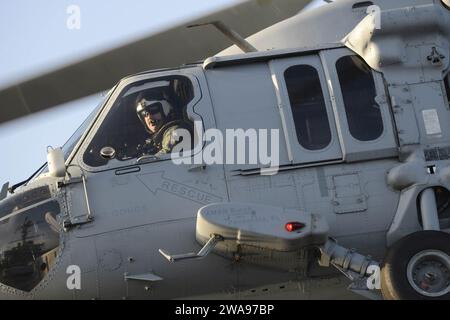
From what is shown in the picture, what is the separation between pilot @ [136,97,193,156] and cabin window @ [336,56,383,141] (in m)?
1.37

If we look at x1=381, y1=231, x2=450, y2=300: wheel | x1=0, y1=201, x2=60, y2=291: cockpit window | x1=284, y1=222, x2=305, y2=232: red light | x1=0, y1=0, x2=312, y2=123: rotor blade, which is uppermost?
x1=0, y1=0, x2=312, y2=123: rotor blade

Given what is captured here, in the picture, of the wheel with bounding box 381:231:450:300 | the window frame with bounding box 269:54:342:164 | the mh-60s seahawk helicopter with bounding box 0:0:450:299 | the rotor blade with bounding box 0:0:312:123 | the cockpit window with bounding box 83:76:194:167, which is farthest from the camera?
the rotor blade with bounding box 0:0:312:123

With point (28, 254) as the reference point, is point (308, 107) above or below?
above

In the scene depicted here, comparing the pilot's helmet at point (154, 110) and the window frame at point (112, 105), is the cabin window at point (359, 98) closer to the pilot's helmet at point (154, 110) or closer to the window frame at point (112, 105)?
the window frame at point (112, 105)

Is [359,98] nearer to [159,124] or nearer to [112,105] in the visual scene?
[159,124]

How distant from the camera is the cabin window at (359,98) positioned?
25.3 ft

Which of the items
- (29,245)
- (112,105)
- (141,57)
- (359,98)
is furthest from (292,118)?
(29,245)

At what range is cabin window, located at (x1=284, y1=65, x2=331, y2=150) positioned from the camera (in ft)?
25.1

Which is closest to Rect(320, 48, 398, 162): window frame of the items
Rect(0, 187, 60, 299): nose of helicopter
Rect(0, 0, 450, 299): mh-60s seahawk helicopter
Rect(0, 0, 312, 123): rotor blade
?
Rect(0, 0, 450, 299): mh-60s seahawk helicopter

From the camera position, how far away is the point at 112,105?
7.88 m

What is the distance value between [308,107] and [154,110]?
1.32 metres

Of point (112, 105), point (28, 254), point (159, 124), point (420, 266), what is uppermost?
point (112, 105)

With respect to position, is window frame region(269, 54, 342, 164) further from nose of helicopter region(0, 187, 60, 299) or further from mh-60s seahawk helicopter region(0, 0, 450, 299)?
nose of helicopter region(0, 187, 60, 299)

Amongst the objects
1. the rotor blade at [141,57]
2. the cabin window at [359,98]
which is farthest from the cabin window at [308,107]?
the rotor blade at [141,57]
